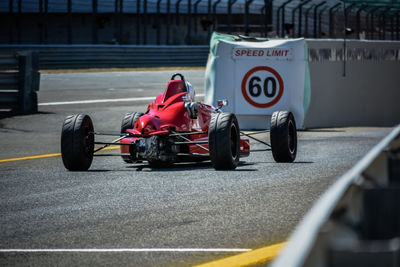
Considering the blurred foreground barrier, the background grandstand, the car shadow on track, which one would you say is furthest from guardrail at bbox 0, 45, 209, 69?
the blurred foreground barrier

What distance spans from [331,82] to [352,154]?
21.7 feet

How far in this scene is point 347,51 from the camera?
63.4 feet

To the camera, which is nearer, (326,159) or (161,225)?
(161,225)

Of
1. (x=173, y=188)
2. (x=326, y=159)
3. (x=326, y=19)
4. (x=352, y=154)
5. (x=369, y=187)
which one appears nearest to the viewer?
(x=369, y=187)

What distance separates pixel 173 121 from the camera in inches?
423

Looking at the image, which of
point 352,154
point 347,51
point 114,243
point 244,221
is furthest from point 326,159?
point 347,51

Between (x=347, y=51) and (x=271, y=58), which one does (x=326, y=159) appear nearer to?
(x=271, y=58)

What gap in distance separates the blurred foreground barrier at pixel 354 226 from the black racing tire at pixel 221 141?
21.7 feet

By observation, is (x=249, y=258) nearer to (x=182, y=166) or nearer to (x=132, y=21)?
(x=182, y=166)

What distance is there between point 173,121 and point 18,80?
8737 mm

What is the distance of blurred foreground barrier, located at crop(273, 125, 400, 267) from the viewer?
2322 millimetres

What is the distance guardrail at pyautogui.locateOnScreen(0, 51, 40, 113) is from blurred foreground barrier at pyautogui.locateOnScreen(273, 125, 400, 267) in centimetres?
1621

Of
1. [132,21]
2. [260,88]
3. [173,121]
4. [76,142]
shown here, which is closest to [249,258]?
[76,142]

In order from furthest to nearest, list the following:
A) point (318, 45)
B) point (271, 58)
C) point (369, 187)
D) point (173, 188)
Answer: point (318, 45)
point (271, 58)
point (173, 188)
point (369, 187)
